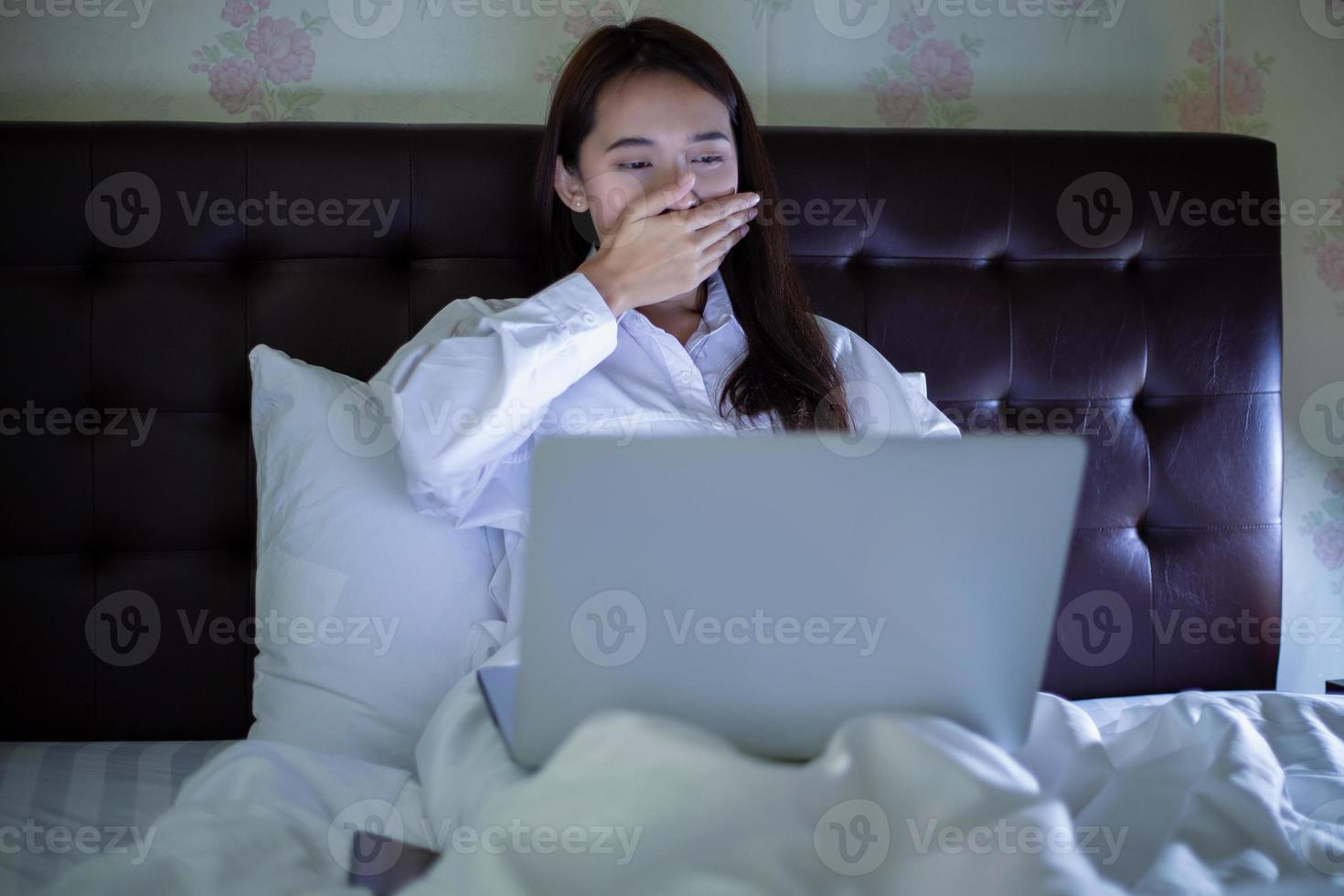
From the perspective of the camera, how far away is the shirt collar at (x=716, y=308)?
1.44 m

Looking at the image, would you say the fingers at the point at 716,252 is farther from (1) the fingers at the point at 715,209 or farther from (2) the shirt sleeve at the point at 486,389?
(2) the shirt sleeve at the point at 486,389

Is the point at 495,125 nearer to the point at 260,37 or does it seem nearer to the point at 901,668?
the point at 260,37

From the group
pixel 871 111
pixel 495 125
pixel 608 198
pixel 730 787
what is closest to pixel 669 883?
pixel 730 787

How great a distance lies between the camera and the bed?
4.45 feet

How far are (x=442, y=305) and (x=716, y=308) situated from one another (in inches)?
14.8

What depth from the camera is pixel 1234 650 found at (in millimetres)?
1555

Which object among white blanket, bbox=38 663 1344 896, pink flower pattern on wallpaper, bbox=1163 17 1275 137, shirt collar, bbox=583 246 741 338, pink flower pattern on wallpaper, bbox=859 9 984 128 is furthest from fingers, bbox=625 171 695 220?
pink flower pattern on wallpaper, bbox=1163 17 1275 137

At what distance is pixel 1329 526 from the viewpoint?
1.82 m

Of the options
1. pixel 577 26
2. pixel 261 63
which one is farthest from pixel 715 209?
pixel 261 63

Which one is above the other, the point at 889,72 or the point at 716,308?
the point at 889,72

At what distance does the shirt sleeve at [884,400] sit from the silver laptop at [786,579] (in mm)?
676

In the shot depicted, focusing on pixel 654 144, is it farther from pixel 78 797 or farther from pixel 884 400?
pixel 78 797

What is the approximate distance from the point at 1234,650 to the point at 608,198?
1116mm

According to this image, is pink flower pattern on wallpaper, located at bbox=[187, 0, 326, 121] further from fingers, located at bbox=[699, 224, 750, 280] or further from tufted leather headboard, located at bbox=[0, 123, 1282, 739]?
fingers, located at bbox=[699, 224, 750, 280]
